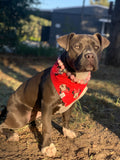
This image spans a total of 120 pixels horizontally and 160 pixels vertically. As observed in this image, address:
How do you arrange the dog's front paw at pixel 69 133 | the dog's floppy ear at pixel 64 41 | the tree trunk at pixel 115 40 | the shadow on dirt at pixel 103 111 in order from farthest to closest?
the tree trunk at pixel 115 40, the shadow on dirt at pixel 103 111, the dog's front paw at pixel 69 133, the dog's floppy ear at pixel 64 41

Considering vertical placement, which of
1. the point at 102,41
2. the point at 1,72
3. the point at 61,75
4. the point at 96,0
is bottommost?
the point at 1,72

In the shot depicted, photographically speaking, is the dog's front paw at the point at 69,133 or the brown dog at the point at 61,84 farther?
the dog's front paw at the point at 69,133

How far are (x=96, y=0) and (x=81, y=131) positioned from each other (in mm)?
47790

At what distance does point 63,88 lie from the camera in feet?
8.15

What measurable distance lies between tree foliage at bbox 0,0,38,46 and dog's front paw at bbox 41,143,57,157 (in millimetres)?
6821

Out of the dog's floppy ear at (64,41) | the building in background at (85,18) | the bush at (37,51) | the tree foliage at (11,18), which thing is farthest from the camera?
the building in background at (85,18)

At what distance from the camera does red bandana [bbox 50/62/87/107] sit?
2.48 meters

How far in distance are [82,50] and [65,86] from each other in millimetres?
510

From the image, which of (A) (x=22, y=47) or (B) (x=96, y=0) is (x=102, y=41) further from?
(B) (x=96, y=0)

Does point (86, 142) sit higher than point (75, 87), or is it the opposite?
point (75, 87)

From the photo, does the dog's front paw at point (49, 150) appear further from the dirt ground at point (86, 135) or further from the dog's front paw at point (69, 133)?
the dog's front paw at point (69, 133)

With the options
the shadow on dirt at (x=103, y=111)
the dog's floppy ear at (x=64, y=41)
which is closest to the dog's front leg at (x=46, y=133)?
the dog's floppy ear at (x=64, y=41)

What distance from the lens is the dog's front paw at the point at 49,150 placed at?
242 cm

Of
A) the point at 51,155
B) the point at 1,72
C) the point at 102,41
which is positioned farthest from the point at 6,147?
the point at 1,72
